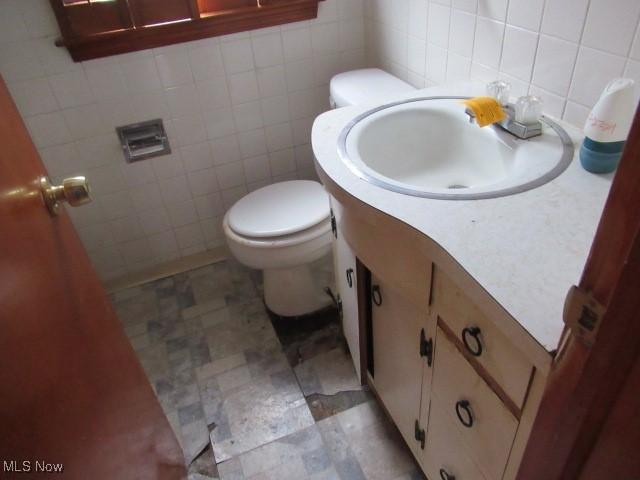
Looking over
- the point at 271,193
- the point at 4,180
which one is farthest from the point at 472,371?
the point at 271,193

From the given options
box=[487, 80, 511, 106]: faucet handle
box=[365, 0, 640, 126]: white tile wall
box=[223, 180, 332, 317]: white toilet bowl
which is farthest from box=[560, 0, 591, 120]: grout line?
box=[223, 180, 332, 317]: white toilet bowl

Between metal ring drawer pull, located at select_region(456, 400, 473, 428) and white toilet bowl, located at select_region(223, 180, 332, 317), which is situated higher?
metal ring drawer pull, located at select_region(456, 400, 473, 428)

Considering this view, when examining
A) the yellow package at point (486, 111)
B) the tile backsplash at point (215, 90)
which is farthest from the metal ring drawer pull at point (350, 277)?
the tile backsplash at point (215, 90)

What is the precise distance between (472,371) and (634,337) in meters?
0.47

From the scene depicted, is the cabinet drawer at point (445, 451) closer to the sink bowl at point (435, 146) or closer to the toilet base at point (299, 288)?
the sink bowl at point (435, 146)

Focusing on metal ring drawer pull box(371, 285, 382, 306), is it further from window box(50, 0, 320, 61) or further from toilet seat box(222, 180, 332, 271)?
window box(50, 0, 320, 61)

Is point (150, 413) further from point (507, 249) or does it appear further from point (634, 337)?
point (634, 337)

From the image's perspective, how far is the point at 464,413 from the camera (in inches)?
34.1

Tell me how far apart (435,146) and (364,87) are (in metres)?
0.48

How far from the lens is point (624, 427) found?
0.39m

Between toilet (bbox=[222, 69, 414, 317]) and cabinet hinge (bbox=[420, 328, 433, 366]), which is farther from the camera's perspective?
toilet (bbox=[222, 69, 414, 317])

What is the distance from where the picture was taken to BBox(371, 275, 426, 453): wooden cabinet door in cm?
100

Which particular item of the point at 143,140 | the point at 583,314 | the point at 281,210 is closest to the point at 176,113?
the point at 143,140

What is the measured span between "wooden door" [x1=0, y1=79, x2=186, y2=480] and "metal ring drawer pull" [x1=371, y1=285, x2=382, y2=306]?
58cm
